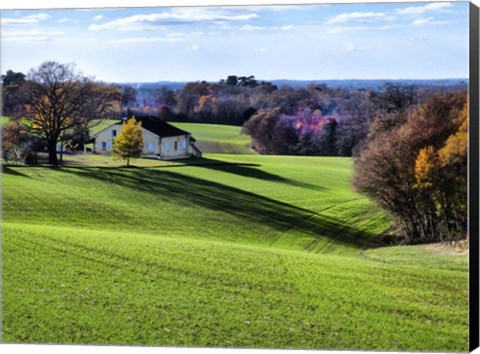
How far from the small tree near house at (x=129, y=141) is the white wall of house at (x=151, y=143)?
0.19 feet

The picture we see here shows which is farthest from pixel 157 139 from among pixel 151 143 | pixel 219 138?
pixel 219 138

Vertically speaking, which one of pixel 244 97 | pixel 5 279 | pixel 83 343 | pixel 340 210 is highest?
pixel 244 97

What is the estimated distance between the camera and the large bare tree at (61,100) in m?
9.95

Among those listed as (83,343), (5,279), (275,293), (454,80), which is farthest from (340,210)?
(5,279)

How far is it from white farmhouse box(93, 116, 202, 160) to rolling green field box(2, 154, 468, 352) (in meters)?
0.17

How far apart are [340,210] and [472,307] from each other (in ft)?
5.93

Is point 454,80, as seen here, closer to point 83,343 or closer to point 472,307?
point 472,307

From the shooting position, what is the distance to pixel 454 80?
29.8 ft

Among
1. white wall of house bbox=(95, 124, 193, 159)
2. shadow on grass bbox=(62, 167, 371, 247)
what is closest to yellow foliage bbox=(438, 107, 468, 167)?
shadow on grass bbox=(62, 167, 371, 247)

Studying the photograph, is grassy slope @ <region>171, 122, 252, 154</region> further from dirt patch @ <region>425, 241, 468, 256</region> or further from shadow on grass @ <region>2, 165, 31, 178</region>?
dirt patch @ <region>425, 241, 468, 256</region>

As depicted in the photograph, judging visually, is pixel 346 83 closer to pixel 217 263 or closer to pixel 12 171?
pixel 217 263

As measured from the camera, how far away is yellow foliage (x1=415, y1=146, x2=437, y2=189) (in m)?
9.25

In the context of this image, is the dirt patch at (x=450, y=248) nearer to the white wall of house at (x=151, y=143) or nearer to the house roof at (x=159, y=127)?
the white wall of house at (x=151, y=143)

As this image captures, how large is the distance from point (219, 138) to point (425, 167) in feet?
8.04
